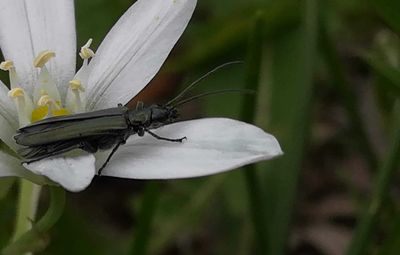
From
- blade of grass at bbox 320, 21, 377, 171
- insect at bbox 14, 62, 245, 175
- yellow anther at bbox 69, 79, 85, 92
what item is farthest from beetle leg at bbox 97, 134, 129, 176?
blade of grass at bbox 320, 21, 377, 171

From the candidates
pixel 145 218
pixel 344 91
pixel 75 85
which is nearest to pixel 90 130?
pixel 75 85

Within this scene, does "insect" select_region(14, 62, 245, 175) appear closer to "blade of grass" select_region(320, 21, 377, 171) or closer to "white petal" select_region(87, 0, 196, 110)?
"white petal" select_region(87, 0, 196, 110)

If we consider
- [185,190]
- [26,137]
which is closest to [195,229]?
[185,190]

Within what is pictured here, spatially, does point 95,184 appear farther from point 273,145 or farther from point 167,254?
point 273,145

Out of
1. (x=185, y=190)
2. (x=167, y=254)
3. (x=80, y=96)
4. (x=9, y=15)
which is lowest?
(x=167, y=254)

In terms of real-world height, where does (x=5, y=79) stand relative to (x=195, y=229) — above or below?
above

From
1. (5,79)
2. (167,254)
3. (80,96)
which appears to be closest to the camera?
(80,96)

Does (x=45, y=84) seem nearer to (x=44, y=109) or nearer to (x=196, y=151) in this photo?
(x=44, y=109)
